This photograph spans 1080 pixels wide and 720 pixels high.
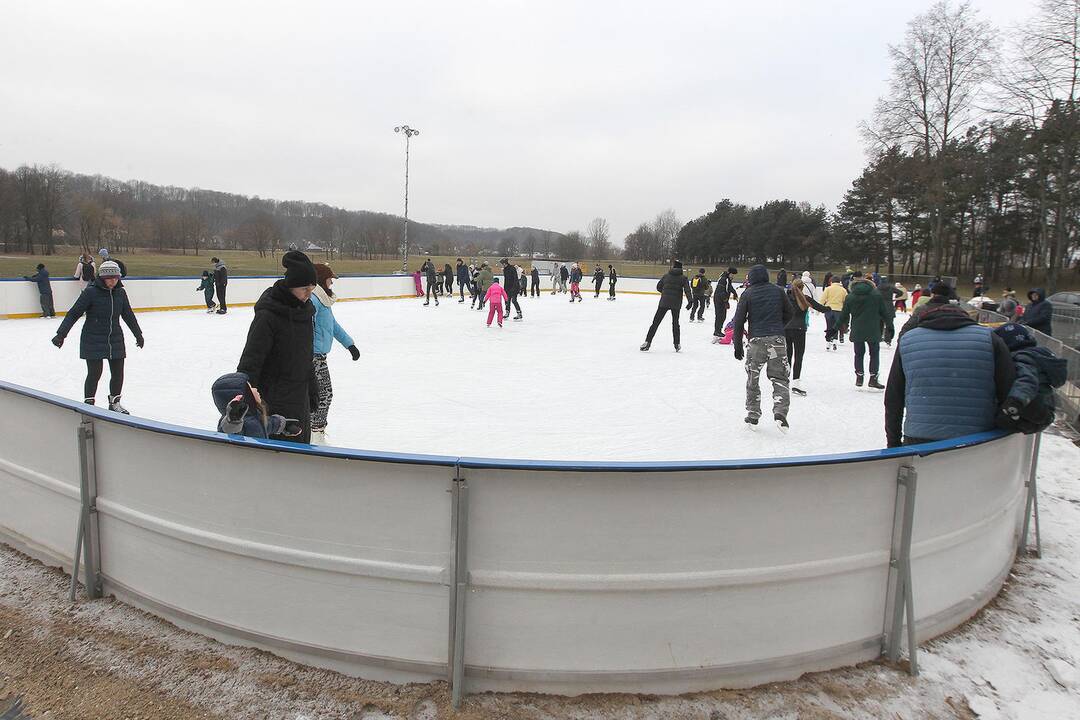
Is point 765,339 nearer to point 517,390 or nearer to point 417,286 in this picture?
point 517,390

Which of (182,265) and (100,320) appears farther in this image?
(182,265)

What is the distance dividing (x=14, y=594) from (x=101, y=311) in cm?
381

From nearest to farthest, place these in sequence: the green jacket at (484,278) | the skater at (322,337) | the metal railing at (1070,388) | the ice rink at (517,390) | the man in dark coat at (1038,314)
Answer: the skater at (322,337), the ice rink at (517,390), the metal railing at (1070,388), the man in dark coat at (1038,314), the green jacket at (484,278)

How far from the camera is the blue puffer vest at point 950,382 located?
3309 mm

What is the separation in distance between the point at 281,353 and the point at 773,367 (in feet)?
15.2

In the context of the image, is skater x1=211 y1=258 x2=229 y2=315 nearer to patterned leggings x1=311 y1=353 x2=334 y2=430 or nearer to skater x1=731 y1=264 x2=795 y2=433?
patterned leggings x1=311 y1=353 x2=334 y2=430

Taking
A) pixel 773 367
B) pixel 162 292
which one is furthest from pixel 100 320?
pixel 162 292

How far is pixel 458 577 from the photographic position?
236cm

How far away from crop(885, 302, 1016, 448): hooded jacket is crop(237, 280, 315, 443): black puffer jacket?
322cm

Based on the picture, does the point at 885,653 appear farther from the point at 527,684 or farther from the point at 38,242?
the point at 38,242

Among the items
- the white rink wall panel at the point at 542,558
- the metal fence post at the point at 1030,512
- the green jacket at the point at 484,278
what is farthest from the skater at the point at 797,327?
the green jacket at the point at 484,278

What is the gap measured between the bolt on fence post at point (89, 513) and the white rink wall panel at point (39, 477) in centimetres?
10

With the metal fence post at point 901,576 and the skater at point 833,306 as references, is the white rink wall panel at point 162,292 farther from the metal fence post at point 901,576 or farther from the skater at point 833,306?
the metal fence post at point 901,576

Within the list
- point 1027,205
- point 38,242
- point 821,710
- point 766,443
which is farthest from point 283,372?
point 1027,205
